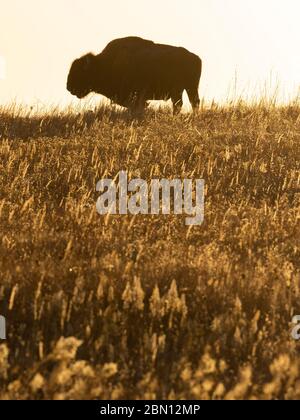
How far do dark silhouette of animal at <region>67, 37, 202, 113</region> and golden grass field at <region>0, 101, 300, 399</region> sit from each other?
219 inches

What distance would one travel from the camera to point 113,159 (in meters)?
9.18

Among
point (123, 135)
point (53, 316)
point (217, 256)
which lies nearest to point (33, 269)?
point (53, 316)

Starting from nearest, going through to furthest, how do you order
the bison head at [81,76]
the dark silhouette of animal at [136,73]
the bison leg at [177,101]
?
the bison leg at [177,101]
the dark silhouette of animal at [136,73]
the bison head at [81,76]

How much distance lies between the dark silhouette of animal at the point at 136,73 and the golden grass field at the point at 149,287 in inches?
219

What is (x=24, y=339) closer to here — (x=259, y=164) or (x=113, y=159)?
(x=113, y=159)

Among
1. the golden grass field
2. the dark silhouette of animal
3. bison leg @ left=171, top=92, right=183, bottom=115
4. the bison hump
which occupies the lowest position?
the golden grass field

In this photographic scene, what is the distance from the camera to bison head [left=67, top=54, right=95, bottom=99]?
15.6m

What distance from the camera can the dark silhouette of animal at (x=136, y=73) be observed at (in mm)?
15078

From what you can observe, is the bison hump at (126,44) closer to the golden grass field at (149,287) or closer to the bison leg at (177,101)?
the bison leg at (177,101)

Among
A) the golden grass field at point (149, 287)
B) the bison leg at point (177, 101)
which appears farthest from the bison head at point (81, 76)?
the golden grass field at point (149, 287)

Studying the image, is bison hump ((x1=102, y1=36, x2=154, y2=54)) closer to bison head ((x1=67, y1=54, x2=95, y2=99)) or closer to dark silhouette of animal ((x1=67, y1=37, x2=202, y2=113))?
dark silhouette of animal ((x1=67, y1=37, x2=202, y2=113))

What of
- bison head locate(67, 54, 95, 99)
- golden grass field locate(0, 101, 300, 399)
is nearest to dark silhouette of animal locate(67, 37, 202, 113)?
bison head locate(67, 54, 95, 99)

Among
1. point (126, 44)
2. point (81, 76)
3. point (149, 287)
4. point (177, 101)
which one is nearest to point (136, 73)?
point (126, 44)
